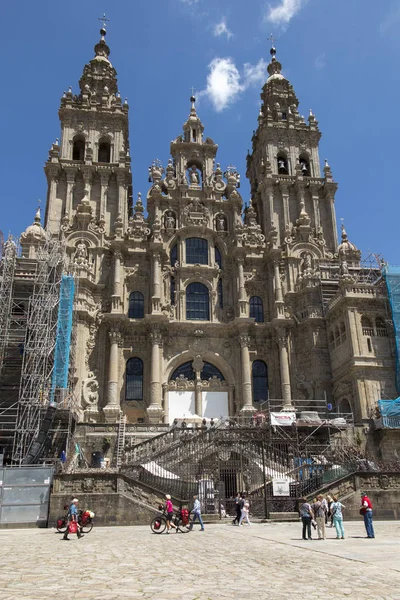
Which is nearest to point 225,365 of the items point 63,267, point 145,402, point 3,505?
point 145,402

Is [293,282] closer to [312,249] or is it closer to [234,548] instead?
[312,249]

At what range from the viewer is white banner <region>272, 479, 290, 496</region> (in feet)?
81.4

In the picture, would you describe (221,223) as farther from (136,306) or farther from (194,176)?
(136,306)

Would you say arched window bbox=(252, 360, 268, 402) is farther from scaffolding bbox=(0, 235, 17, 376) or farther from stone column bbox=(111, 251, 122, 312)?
scaffolding bbox=(0, 235, 17, 376)

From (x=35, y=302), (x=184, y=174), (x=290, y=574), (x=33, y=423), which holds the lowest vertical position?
(x=290, y=574)

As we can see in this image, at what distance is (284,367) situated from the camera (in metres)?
41.0

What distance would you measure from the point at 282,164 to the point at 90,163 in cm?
1795

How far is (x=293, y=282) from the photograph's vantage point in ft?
146

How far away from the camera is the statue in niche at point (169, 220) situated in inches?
1797

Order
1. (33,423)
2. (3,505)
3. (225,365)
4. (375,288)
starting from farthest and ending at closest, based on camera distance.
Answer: (225,365), (375,288), (33,423), (3,505)

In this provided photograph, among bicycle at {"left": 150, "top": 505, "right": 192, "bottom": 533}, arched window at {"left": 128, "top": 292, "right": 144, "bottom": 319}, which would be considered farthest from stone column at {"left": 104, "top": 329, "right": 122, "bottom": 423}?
bicycle at {"left": 150, "top": 505, "right": 192, "bottom": 533}

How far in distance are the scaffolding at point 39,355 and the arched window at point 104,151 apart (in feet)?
45.8

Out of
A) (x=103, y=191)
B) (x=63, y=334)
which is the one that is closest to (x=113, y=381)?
(x=63, y=334)

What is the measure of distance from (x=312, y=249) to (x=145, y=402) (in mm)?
19017
